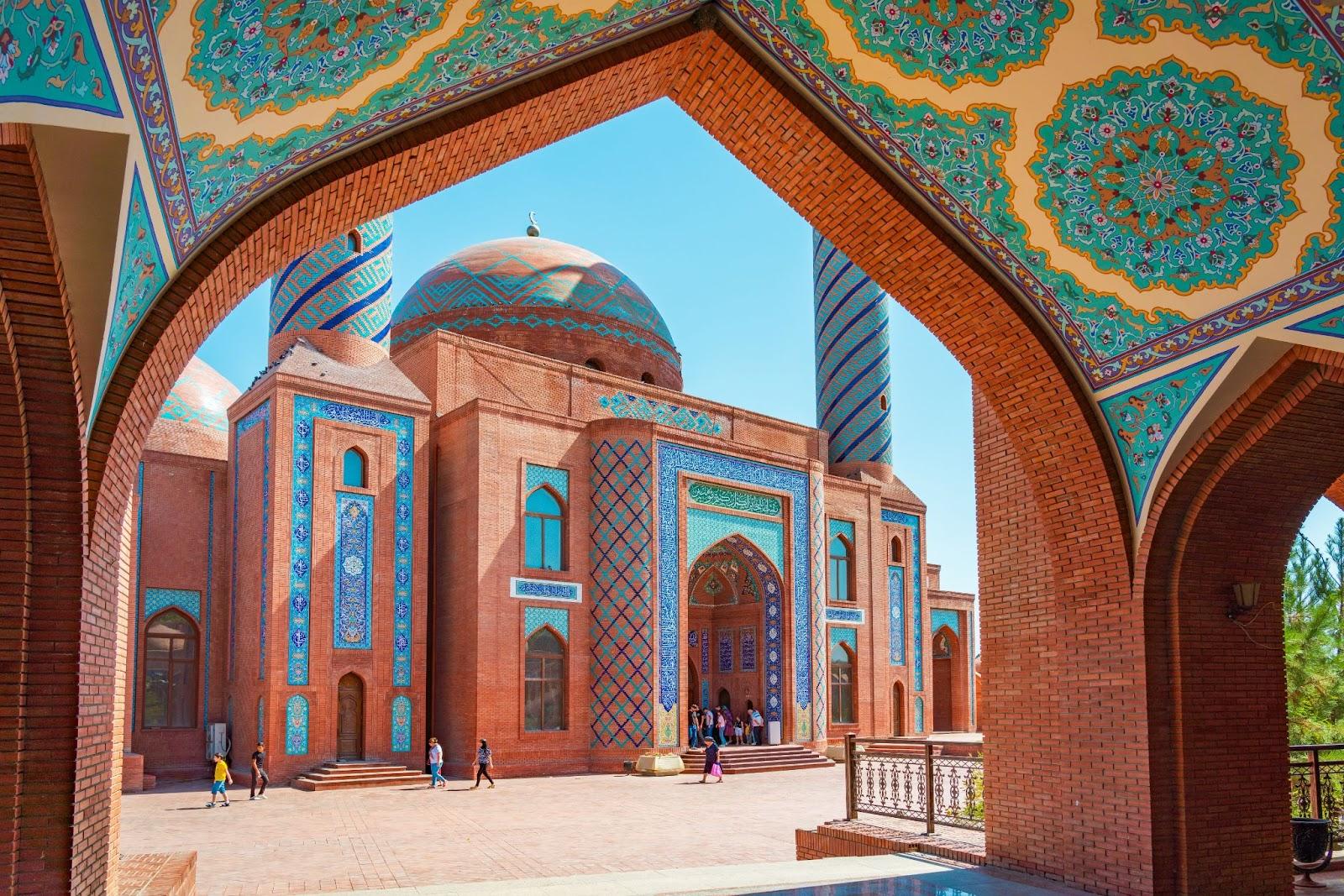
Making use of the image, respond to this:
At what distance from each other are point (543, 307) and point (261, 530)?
888 centimetres

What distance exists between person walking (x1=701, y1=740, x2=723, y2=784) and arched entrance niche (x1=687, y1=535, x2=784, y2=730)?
3791mm

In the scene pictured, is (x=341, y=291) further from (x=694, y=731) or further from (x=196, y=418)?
(x=694, y=731)

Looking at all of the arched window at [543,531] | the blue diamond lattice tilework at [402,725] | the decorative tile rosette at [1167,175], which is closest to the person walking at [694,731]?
the arched window at [543,531]

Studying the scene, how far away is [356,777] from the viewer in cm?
1512

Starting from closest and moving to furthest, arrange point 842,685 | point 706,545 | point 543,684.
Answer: point 543,684, point 706,545, point 842,685

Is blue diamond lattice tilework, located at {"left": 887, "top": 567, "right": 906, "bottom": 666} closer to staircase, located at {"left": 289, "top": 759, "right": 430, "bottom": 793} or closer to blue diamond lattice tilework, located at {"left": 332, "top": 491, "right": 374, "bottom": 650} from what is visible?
staircase, located at {"left": 289, "top": 759, "right": 430, "bottom": 793}

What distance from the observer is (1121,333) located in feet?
20.2

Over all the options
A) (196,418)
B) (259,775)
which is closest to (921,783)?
(259,775)

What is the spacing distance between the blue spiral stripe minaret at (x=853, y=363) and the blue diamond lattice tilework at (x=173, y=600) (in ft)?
43.4

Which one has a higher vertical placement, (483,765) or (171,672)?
(171,672)

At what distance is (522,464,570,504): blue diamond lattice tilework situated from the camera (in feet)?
58.2

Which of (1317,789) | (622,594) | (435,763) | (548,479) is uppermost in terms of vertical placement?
(548,479)

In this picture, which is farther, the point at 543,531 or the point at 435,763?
the point at 543,531

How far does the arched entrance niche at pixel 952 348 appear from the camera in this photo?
525 cm
